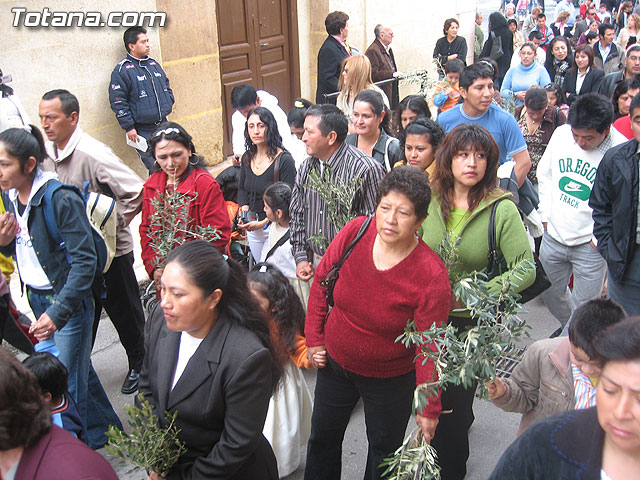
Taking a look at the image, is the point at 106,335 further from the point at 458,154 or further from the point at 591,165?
the point at 591,165

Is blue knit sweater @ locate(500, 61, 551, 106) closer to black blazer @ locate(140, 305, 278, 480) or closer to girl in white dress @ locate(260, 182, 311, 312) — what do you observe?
girl in white dress @ locate(260, 182, 311, 312)

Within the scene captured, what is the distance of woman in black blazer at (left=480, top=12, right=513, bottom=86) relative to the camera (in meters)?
12.6

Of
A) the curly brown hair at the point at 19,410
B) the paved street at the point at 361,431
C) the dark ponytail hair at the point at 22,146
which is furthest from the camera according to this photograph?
the paved street at the point at 361,431

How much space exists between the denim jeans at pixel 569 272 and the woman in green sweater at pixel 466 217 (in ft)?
4.76

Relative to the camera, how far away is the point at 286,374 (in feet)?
11.9

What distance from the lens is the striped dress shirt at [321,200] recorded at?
4059 mm

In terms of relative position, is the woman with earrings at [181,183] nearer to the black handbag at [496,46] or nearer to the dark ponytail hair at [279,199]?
the dark ponytail hair at [279,199]

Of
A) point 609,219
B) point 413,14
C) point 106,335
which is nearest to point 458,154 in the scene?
point 609,219

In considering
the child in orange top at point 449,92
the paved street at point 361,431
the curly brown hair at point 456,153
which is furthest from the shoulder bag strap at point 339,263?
the child in orange top at point 449,92

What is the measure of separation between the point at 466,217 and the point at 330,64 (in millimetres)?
5658

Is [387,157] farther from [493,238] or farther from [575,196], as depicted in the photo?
[493,238]

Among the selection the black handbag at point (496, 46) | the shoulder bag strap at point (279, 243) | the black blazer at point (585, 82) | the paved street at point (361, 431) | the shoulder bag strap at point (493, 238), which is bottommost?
the paved street at point (361, 431)

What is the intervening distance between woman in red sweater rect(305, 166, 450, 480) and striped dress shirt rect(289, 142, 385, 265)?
0.80 meters

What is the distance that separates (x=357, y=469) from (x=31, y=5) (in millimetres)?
5339
